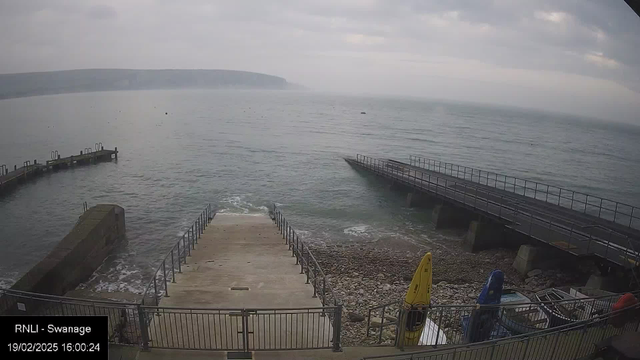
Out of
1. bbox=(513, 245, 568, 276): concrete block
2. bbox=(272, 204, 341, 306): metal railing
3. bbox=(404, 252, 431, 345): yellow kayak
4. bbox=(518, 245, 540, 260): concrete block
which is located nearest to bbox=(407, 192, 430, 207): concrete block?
bbox=(518, 245, 540, 260): concrete block

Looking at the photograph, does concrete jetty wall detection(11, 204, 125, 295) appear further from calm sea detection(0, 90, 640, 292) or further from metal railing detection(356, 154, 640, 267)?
metal railing detection(356, 154, 640, 267)

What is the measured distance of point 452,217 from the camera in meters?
29.0

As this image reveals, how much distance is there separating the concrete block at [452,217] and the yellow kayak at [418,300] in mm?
21596

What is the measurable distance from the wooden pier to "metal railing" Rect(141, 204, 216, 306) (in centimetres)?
2607

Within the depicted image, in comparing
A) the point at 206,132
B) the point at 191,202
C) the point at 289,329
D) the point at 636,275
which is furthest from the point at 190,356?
the point at 206,132

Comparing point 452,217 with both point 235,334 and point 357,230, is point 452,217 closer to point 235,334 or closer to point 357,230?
point 357,230

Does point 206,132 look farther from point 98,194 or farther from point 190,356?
point 190,356

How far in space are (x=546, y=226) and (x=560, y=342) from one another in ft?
52.5

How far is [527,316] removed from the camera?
36.7 ft

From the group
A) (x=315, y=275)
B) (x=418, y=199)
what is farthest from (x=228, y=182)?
(x=315, y=275)

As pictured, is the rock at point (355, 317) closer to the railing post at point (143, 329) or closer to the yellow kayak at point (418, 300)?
the yellow kayak at point (418, 300)

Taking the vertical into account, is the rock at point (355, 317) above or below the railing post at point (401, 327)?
below

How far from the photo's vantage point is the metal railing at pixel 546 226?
17922 millimetres

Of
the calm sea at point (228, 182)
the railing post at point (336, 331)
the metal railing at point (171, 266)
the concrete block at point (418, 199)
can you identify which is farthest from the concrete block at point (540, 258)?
the metal railing at point (171, 266)
